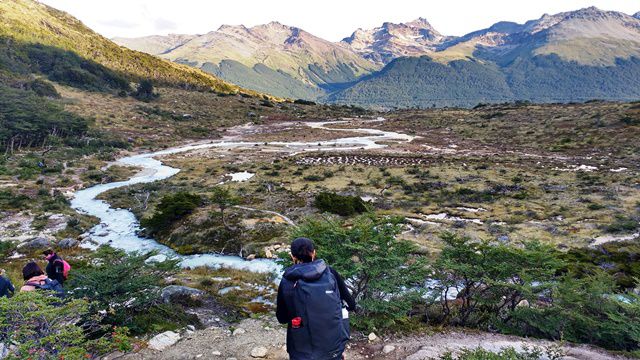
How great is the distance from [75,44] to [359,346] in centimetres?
14129

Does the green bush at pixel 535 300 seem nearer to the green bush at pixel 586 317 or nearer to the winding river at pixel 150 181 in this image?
the green bush at pixel 586 317

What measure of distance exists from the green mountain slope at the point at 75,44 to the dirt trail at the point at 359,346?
113 m

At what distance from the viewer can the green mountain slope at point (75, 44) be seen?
10224cm

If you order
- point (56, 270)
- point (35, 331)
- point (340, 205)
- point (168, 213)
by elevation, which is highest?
point (35, 331)

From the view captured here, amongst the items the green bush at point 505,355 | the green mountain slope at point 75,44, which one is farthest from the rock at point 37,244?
the green mountain slope at point 75,44

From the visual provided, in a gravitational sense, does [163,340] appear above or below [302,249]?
below

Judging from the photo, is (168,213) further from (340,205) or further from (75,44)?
(75,44)

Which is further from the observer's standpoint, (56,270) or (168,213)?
(168,213)

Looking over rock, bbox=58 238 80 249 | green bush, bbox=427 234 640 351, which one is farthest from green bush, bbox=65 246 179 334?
rock, bbox=58 238 80 249

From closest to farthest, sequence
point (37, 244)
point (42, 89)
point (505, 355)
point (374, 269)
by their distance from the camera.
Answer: point (505, 355), point (374, 269), point (37, 244), point (42, 89)

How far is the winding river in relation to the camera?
17388 mm

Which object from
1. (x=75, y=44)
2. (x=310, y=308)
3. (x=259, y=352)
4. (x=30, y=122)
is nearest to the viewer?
(x=310, y=308)

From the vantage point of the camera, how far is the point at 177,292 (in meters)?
11.6

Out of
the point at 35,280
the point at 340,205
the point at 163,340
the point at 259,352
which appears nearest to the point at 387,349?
the point at 259,352
